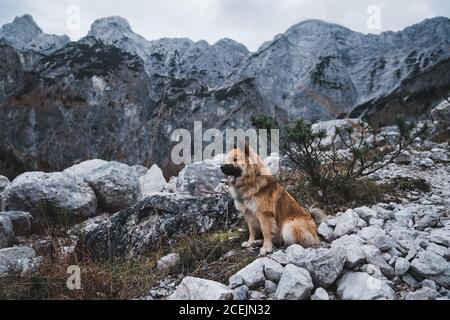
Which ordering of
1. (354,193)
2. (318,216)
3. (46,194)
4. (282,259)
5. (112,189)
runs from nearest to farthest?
(282,259), (318,216), (354,193), (46,194), (112,189)

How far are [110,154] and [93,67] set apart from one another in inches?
1771

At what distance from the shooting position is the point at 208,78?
65750 mm

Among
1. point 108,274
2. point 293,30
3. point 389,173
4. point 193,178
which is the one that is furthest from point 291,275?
point 293,30

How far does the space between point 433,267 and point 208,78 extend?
65378 millimetres

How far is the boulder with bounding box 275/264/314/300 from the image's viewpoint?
2.68 meters

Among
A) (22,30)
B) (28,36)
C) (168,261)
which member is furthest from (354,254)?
(22,30)

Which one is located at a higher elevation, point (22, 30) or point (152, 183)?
point (22, 30)

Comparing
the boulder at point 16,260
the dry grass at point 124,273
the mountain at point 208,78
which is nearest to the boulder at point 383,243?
the dry grass at point 124,273

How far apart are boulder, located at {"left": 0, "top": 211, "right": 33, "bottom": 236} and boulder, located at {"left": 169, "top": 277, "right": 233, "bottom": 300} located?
5731 mm

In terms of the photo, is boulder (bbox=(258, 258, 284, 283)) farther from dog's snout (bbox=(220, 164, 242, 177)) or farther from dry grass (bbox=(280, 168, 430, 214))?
dry grass (bbox=(280, 168, 430, 214))

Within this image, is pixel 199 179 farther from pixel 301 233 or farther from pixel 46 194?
pixel 301 233

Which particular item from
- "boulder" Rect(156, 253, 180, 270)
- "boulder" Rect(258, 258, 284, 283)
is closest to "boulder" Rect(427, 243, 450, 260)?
"boulder" Rect(258, 258, 284, 283)

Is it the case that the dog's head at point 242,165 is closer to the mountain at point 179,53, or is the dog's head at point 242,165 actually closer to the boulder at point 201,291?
the boulder at point 201,291

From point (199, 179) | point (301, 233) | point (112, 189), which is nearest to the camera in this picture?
point (301, 233)
